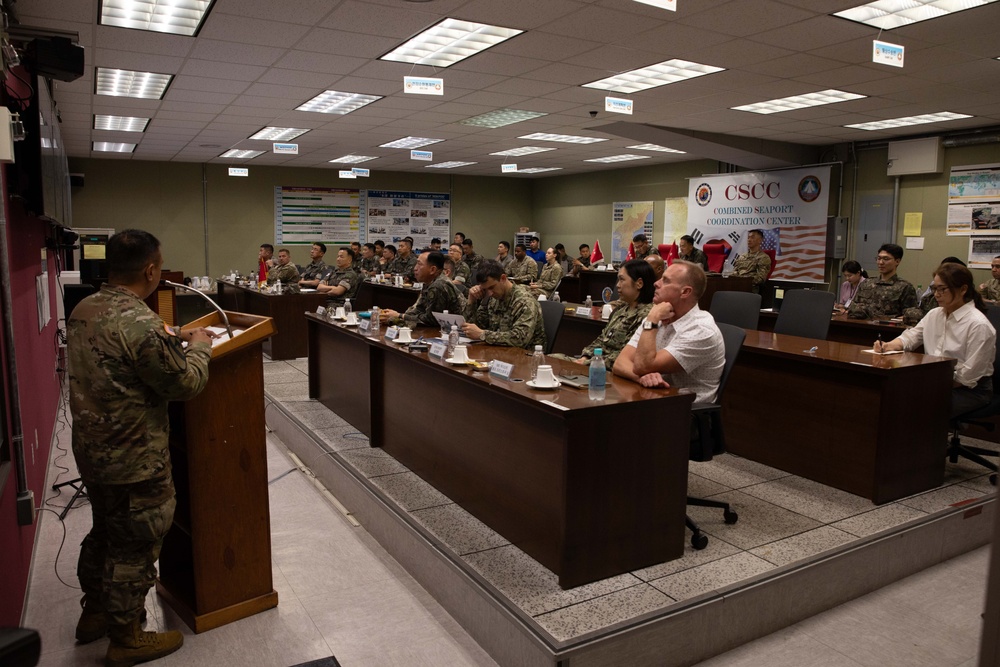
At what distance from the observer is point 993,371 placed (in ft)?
12.5

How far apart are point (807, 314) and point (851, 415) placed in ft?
5.43

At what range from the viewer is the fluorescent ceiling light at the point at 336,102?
691cm

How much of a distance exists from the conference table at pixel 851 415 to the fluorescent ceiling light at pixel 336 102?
15.7ft

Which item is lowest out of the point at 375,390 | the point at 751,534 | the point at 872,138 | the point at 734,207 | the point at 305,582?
the point at 305,582

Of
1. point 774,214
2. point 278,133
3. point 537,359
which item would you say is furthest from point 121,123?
point 774,214

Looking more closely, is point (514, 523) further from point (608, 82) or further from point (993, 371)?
point (608, 82)

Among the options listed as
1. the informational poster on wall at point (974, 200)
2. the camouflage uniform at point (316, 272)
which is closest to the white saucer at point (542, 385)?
the camouflage uniform at point (316, 272)

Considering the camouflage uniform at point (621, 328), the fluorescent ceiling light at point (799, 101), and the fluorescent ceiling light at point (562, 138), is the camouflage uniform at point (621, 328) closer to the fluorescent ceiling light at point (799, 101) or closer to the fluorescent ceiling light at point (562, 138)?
the fluorescent ceiling light at point (799, 101)

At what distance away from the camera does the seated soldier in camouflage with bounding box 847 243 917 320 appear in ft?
20.3

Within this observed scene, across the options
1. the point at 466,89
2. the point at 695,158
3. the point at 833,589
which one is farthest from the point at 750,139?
the point at 833,589

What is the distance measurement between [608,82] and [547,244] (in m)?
9.73

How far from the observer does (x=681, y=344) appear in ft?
9.65

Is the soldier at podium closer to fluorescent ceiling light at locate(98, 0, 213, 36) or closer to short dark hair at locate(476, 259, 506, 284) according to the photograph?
short dark hair at locate(476, 259, 506, 284)

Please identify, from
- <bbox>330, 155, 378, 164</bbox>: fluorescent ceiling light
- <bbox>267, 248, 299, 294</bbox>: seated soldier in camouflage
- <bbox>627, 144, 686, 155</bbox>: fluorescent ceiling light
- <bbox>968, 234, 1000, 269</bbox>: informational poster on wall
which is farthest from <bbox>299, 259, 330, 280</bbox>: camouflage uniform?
<bbox>968, 234, 1000, 269</bbox>: informational poster on wall
